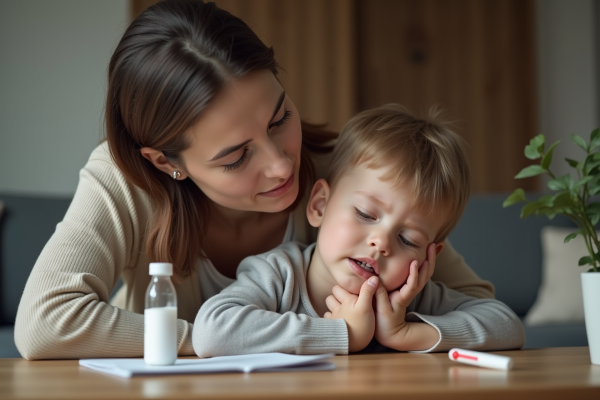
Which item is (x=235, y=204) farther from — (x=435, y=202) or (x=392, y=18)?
(x=392, y=18)

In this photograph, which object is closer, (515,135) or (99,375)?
(99,375)

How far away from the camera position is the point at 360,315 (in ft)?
3.80

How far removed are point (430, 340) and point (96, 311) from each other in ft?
1.93

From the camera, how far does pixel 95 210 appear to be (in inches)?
52.7

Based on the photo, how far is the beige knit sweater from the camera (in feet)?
3.82

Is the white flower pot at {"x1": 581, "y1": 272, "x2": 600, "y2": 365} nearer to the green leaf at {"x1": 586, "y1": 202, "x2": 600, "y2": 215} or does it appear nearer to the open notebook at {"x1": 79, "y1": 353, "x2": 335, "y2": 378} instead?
the green leaf at {"x1": 586, "y1": 202, "x2": 600, "y2": 215}

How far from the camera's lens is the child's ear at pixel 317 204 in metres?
1.43

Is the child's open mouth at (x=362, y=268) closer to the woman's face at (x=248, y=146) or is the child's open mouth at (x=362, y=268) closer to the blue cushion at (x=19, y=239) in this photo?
the woman's face at (x=248, y=146)

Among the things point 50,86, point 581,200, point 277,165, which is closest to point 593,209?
point 581,200

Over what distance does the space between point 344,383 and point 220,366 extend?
18 cm

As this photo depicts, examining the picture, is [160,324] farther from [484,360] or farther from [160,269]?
[484,360]

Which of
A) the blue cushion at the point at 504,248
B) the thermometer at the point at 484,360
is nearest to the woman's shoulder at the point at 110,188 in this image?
the thermometer at the point at 484,360

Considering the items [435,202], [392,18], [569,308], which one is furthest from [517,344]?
[392,18]

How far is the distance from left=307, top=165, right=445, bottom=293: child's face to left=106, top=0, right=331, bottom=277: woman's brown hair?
31 cm
